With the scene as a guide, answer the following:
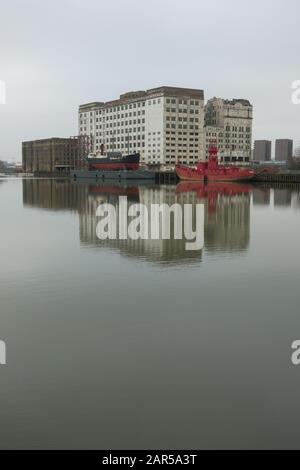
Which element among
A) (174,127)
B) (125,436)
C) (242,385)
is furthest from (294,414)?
(174,127)

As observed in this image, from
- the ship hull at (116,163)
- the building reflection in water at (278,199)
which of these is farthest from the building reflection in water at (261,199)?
the ship hull at (116,163)

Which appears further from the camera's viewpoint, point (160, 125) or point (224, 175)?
point (160, 125)

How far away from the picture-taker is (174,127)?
413 feet

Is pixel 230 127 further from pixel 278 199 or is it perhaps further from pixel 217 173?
pixel 278 199

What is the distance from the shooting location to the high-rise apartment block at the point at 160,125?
12388 cm

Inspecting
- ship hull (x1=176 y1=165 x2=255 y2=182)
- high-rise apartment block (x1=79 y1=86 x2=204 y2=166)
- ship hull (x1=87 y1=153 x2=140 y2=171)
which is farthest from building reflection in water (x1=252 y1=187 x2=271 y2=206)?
high-rise apartment block (x1=79 y1=86 x2=204 y2=166)

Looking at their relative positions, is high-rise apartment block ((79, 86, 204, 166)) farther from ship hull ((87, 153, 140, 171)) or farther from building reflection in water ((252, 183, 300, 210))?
building reflection in water ((252, 183, 300, 210))

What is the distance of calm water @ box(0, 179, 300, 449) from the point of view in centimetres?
497

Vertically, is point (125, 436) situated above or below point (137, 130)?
below

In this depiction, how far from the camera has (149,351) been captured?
6855 millimetres

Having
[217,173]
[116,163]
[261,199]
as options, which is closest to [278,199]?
[261,199]

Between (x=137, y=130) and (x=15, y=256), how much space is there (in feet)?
395

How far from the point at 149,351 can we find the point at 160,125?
12061 cm
